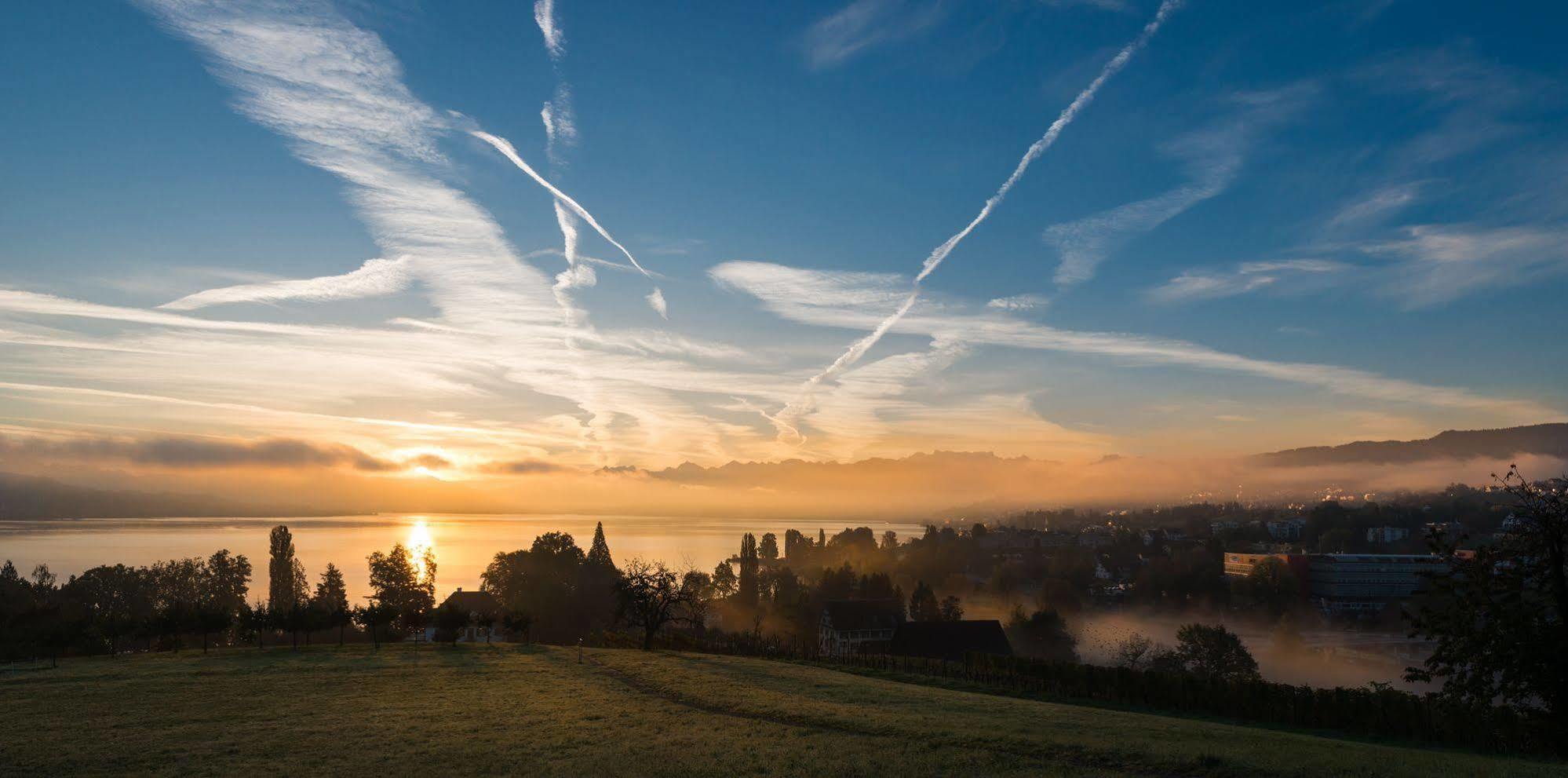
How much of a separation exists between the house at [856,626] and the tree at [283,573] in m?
75.0

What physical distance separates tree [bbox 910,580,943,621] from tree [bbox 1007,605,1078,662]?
44.3ft

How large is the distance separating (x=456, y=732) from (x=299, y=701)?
11737 mm

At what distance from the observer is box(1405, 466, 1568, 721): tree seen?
96.5 ft

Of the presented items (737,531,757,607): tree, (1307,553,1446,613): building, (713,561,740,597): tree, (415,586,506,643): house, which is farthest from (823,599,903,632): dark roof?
(1307,553,1446,613): building

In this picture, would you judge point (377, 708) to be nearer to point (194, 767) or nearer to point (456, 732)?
point (456, 732)

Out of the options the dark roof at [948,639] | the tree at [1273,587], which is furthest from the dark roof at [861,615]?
the tree at [1273,587]

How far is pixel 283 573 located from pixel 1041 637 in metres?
109

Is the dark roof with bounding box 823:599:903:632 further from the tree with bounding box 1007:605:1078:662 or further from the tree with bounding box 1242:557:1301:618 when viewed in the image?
the tree with bounding box 1242:557:1301:618

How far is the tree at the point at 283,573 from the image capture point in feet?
370

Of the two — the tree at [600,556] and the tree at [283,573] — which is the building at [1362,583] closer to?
the tree at [600,556]

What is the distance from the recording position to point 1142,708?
4788 centimetres

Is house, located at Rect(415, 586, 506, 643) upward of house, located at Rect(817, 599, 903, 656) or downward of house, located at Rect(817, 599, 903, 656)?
upward

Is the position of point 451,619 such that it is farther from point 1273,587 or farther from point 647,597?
point 1273,587

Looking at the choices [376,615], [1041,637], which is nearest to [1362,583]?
[1041,637]
